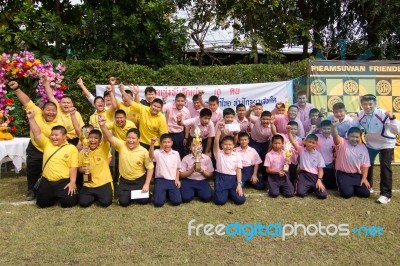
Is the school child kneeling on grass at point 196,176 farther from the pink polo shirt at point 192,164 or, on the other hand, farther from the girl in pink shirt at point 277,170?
the girl in pink shirt at point 277,170

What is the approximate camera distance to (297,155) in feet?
19.5

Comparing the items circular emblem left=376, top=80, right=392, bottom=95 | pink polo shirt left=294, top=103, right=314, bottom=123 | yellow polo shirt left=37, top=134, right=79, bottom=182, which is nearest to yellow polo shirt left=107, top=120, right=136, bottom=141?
yellow polo shirt left=37, top=134, right=79, bottom=182

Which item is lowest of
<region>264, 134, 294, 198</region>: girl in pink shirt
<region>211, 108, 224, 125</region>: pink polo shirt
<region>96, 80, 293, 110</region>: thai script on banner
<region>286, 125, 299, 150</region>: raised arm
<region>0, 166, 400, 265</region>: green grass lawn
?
<region>0, 166, 400, 265</region>: green grass lawn

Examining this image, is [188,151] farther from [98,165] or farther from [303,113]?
[303,113]

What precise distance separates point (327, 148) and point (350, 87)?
8.31ft

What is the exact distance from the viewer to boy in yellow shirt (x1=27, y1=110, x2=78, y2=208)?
16.5ft

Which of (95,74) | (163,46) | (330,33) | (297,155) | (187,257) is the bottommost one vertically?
(187,257)

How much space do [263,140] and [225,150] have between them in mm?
1090

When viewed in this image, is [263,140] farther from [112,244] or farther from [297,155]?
[112,244]

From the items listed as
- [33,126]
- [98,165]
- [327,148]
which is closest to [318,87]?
[327,148]

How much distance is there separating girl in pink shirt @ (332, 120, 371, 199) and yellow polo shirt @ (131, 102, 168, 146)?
269 cm

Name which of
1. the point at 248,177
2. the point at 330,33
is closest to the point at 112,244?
the point at 248,177

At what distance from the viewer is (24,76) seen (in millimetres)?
7102

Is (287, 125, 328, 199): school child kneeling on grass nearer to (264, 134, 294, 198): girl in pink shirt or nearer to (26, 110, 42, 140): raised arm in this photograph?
(264, 134, 294, 198): girl in pink shirt
